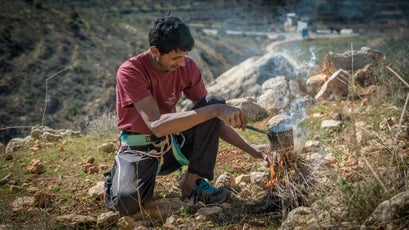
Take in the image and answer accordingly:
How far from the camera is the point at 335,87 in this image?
18.6 ft

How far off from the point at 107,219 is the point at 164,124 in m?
0.80

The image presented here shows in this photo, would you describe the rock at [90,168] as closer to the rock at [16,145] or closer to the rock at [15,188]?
the rock at [15,188]

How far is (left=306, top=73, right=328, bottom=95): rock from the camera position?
247 inches

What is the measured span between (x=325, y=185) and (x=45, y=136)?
410 centimetres

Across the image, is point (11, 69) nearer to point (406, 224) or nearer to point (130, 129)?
point (130, 129)

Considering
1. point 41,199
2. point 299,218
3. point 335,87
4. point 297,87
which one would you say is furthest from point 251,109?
point 299,218

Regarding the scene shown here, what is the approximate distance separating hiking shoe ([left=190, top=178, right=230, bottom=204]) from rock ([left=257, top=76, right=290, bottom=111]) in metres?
2.79

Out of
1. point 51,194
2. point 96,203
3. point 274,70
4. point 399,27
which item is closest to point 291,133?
point 96,203

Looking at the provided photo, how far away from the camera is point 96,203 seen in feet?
11.7

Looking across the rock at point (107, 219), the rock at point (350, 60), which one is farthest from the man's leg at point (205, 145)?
the rock at point (350, 60)

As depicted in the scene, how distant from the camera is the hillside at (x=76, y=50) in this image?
1670 centimetres

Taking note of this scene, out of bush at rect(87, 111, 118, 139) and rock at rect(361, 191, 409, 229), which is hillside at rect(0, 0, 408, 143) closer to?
bush at rect(87, 111, 118, 139)

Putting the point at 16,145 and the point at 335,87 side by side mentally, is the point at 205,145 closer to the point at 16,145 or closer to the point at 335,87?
the point at 335,87

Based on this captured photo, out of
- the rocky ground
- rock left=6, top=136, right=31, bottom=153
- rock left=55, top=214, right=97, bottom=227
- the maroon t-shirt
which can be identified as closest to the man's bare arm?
the maroon t-shirt
